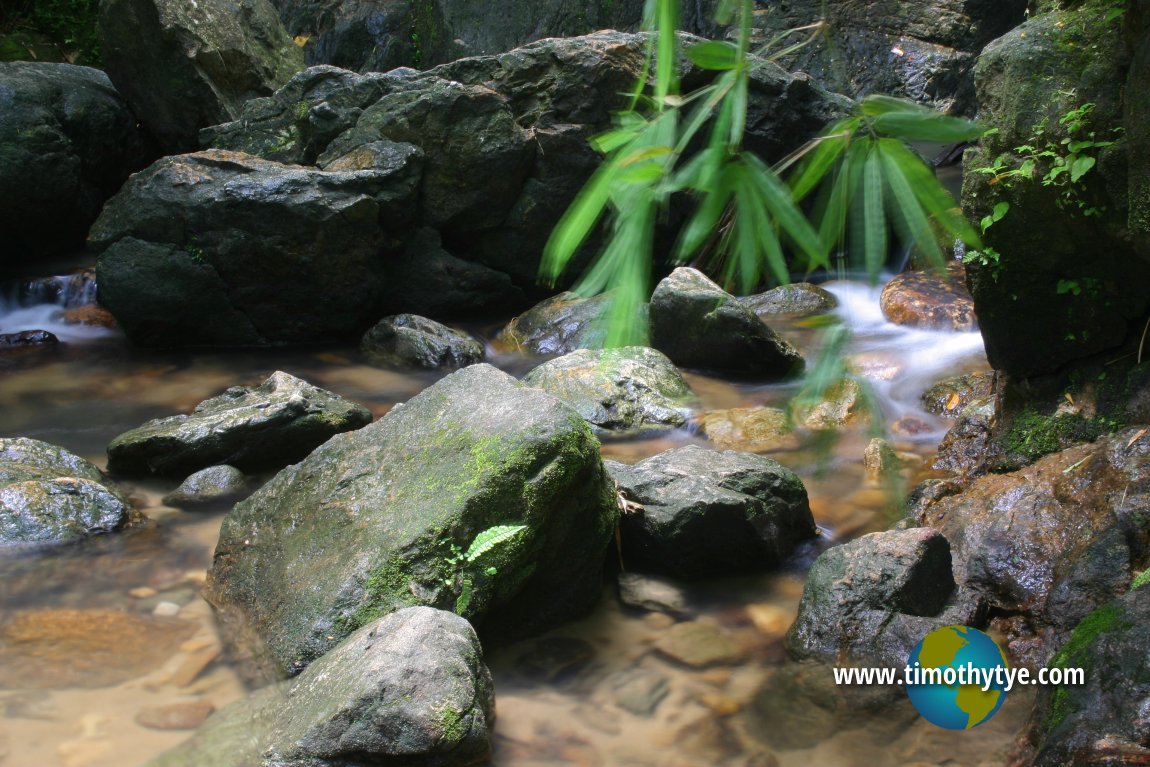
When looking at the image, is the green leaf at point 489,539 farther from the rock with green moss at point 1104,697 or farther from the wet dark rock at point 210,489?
the wet dark rock at point 210,489

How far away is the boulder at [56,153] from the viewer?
9.54 meters

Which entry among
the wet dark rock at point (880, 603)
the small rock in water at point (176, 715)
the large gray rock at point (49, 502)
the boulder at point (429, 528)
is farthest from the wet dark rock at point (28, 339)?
the wet dark rock at point (880, 603)

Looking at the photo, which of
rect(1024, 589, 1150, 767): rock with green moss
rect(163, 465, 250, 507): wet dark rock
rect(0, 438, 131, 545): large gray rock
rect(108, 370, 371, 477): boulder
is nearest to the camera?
rect(1024, 589, 1150, 767): rock with green moss

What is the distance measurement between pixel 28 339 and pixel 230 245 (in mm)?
2125

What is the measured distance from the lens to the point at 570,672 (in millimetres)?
3361

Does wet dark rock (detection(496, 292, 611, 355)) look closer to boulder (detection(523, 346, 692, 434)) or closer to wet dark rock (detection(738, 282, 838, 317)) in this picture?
boulder (detection(523, 346, 692, 434))

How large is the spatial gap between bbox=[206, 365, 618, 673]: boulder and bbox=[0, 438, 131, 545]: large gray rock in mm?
962

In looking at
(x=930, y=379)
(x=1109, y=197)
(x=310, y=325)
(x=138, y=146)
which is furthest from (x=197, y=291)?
(x=1109, y=197)

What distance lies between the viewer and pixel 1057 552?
3.30m

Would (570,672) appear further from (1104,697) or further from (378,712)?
(1104,697)

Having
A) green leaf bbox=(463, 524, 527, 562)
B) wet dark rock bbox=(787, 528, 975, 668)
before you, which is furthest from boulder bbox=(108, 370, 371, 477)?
wet dark rock bbox=(787, 528, 975, 668)

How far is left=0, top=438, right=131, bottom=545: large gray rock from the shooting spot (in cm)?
432

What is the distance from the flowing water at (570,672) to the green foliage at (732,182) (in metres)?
0.12

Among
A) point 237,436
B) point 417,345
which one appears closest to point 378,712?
point 237,436
